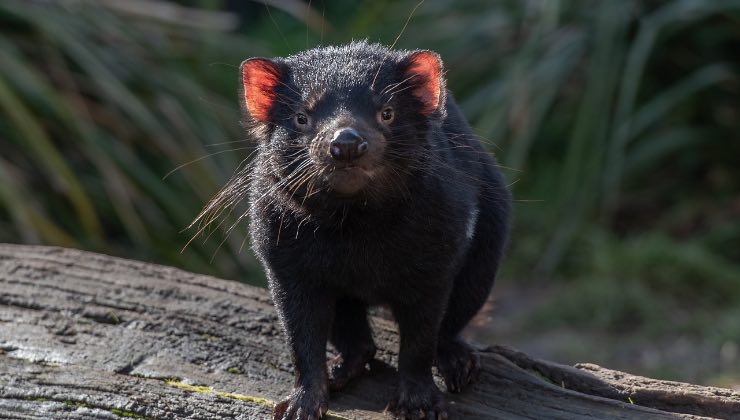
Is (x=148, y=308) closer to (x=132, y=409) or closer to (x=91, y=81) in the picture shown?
(x=132, y=409)

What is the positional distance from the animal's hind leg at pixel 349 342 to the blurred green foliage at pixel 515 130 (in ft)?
Result: 6.90

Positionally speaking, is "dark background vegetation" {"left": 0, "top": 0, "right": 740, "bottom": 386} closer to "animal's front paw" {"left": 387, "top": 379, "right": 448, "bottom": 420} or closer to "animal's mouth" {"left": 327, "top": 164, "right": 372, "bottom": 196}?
"animal's front paw" {"left": 387, "top": 379, "right": 448, "bottom": 420}

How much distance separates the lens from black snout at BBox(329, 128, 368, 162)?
2.52 m

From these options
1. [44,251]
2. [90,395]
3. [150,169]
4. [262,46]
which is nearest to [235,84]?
[262,46]

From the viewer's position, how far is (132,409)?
111 inches

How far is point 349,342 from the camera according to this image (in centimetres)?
304

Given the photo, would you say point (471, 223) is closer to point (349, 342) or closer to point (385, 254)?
point (385, 254)

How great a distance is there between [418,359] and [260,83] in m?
0.86

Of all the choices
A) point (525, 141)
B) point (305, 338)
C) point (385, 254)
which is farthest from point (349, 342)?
point (525, 141)

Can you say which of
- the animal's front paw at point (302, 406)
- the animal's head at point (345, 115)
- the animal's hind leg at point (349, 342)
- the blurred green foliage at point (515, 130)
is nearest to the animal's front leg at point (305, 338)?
the animal's front paw at point (302, 406)

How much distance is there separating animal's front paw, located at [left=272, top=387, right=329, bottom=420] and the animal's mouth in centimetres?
56

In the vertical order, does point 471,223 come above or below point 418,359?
above

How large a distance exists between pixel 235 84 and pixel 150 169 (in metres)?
0.77

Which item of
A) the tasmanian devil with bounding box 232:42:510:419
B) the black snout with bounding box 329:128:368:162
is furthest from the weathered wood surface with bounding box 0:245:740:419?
the black snout with bounding box 329:128:368:162
